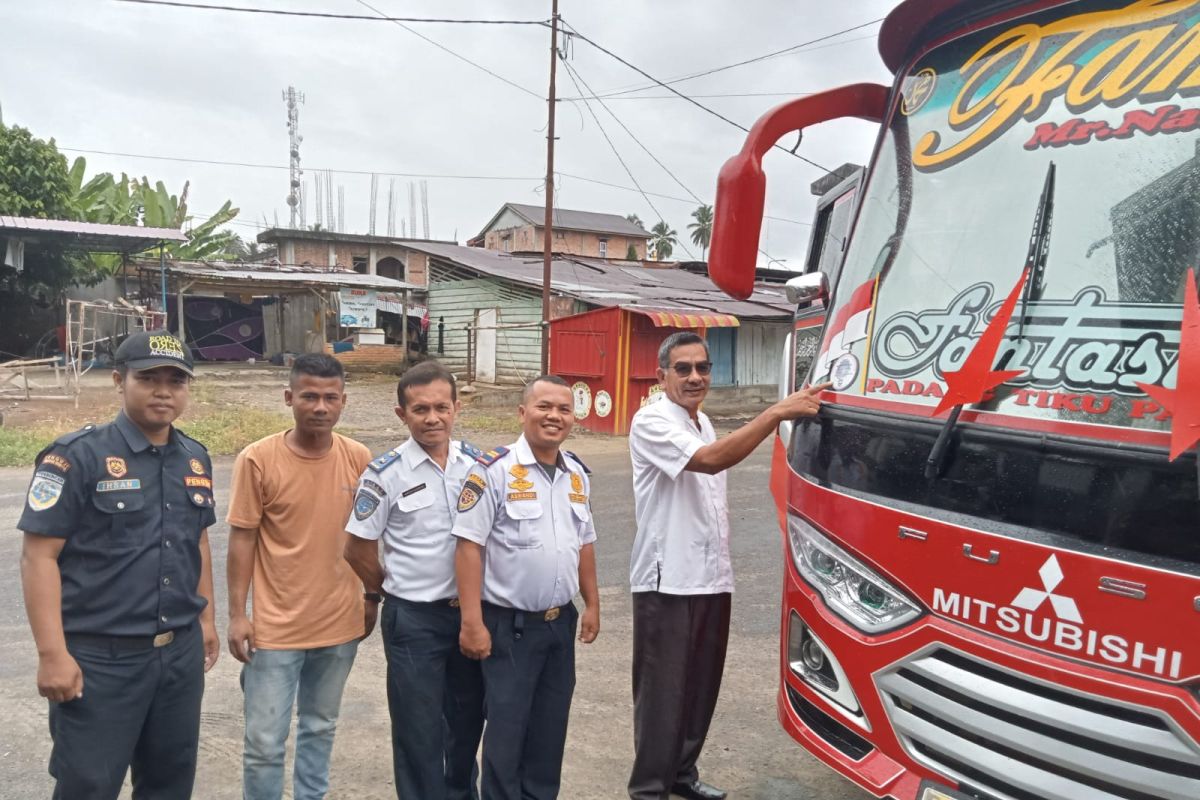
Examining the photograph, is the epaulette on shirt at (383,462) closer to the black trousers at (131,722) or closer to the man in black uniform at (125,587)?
the man in black uniform at (125,587)

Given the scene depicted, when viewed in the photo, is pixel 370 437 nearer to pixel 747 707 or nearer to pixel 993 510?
pixel 747 707

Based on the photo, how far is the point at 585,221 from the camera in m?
38.8

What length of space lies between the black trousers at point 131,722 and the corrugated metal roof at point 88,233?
1680cm

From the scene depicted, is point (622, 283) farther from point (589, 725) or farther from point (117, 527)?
point (117, 527)

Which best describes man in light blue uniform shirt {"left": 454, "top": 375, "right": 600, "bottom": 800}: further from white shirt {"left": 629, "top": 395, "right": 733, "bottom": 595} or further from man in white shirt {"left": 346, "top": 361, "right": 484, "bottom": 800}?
white shirt {"left": 629, "top": 395, "right": 733, "bottom": 595}

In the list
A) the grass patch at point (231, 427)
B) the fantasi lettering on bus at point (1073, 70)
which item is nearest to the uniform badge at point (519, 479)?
the fantasi lettering on bus at point (1073, 70)

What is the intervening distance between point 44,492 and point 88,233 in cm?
1697

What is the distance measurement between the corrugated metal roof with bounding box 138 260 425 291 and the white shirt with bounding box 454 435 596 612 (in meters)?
20.0

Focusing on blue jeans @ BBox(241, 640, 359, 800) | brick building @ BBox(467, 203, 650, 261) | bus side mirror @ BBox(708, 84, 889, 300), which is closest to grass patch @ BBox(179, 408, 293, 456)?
blue jeans @ BBox(241, 640, 359, 800)

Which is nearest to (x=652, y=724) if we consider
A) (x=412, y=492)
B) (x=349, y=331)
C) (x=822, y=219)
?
(x=412, y=492)

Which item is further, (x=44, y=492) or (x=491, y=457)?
(x=491, y=457)

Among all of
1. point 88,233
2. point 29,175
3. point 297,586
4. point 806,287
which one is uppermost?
point 29,175

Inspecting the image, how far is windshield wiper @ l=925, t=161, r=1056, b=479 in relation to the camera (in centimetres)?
195

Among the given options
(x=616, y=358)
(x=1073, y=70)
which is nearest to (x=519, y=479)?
(x=1073, y=70)
